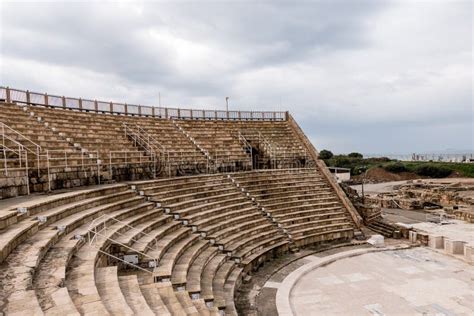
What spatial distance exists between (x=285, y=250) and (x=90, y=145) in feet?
34.9

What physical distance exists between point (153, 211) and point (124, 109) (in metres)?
10.8

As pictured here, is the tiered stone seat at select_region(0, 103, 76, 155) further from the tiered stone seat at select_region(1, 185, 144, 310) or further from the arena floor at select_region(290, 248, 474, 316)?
the arena floor at select_region(290, 248, 474, 316)

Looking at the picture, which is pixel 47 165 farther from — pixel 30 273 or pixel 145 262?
pixel 30 273

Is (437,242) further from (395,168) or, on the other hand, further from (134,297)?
(395,168)

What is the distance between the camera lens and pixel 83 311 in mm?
4383

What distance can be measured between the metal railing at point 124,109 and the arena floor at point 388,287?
15322 millimetres

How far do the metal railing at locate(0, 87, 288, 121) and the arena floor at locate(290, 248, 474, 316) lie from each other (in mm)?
15322

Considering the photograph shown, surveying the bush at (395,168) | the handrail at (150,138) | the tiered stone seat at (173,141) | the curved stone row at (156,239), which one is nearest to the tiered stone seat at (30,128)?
the curved stone row at (156,239)

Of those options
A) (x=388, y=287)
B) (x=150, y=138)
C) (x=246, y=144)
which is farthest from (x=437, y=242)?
(x=150, y=138)

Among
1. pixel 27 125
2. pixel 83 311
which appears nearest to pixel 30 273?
pixel 83 311

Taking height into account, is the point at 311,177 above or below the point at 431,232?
above

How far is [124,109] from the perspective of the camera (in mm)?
20141

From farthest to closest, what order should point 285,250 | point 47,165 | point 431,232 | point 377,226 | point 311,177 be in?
point 311,177, point 377,226, point 431,232, point 285,250, point 47,165

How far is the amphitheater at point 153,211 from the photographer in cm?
577
